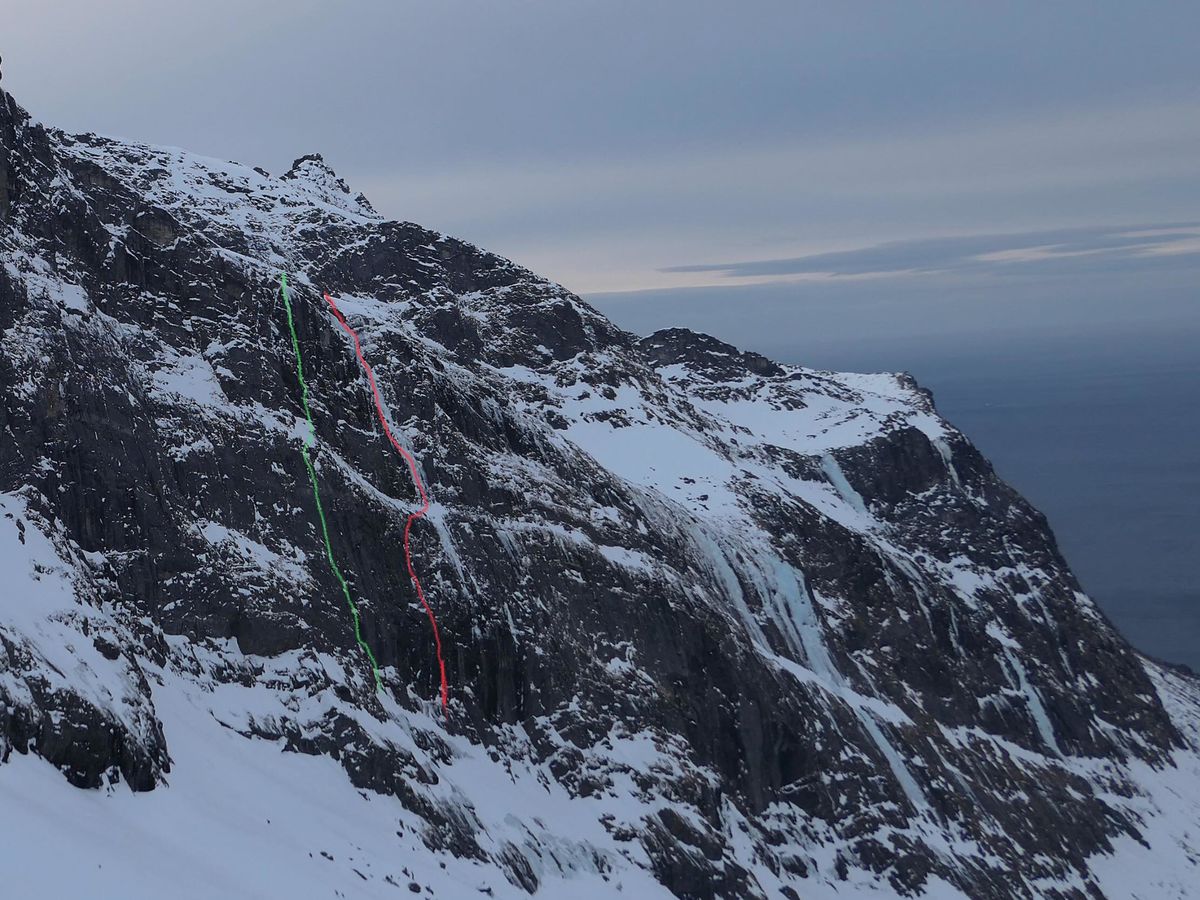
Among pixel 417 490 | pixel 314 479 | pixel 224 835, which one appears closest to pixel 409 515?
pixel 417 490

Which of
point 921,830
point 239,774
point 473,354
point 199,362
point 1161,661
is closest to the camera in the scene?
point 239,774

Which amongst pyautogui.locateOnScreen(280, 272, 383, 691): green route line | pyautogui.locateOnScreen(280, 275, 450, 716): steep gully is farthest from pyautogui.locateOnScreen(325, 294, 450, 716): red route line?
pyautogui.locateOnScreen(280, 272, 383, 691): green route line

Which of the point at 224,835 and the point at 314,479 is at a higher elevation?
the point at 314,479

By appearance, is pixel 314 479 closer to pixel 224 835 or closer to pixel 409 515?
pixel 409 515

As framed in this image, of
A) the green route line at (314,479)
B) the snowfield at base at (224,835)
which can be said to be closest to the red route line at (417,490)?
the green route line at (314,479)

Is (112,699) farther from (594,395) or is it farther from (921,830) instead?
(594,395)

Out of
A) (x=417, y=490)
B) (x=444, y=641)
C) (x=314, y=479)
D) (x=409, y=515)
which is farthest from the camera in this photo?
(x=417, y=490)

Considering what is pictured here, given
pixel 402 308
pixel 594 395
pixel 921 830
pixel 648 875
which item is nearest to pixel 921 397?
pixel 594 395
